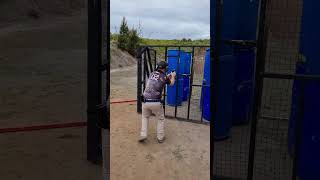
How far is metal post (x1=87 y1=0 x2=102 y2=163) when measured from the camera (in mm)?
1958

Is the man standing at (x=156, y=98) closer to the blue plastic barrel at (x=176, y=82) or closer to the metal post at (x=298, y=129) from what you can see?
the blue plastic barrel at (x=176, y=82)

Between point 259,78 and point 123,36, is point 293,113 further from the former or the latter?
point 123,36

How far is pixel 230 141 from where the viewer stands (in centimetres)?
271

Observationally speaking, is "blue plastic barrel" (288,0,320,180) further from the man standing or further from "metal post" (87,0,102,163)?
the man standing

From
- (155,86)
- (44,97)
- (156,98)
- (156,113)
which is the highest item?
(44,97)

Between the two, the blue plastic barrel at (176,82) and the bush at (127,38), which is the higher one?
the bush at (127,38)

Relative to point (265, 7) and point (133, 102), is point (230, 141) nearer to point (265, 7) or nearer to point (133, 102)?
point (265, 7)

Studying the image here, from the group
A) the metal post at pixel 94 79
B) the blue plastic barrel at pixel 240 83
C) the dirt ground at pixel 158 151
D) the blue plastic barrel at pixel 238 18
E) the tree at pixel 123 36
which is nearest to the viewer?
the metal post at pixel 94 79

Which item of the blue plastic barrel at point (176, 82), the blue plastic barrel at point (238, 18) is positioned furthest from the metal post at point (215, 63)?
the blue plastic barrel at point (176, 82)

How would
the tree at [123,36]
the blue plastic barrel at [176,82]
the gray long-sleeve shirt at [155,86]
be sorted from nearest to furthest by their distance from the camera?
the gray long-sleeve shirt at [155,86] → the blue plastic barrel at [176,82] → the tree at [123,36]

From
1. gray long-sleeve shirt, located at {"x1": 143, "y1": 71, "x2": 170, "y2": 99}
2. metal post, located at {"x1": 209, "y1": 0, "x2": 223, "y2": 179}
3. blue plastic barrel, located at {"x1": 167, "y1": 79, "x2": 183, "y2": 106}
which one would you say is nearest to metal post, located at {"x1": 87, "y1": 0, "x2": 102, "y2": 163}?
metal post, located at {"x1": 209, "y1": 0, "x2": 223, "y2": 179}

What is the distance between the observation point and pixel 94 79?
2.03 m

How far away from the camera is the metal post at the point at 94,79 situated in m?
1.96

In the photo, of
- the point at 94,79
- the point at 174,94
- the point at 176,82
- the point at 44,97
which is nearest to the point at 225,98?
the point at 94,79
